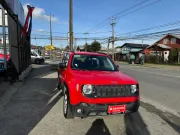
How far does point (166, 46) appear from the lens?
47.8 metres

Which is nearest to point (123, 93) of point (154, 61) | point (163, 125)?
point (163, 125)

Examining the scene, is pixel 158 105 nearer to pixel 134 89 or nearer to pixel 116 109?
pixel 134 89

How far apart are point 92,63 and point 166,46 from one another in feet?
149

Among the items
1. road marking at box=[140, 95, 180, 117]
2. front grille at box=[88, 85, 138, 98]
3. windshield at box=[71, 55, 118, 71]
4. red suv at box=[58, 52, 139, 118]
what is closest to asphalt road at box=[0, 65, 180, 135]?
red suv at box=[58, 52, 139, 118]

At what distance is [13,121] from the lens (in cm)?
489

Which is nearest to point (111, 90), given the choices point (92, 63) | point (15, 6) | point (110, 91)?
point (110, 91)

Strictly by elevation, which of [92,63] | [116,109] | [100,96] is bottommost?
[116,109]

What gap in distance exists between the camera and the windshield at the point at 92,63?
19.8 ft

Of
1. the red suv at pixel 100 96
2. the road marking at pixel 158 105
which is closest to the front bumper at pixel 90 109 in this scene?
the red suv at pixel 100 96

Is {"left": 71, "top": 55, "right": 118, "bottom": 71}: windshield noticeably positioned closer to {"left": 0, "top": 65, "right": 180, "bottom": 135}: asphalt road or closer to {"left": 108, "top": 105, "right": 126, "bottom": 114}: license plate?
{"left": 0, "top": 65, "right": 180, "bottom": 135}: asphalt road

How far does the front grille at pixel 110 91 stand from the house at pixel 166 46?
38813 mm

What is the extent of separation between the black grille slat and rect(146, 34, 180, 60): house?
38807mm

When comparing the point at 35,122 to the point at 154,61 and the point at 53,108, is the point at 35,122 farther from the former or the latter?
the point at 154,61

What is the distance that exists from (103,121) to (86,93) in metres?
0.99
